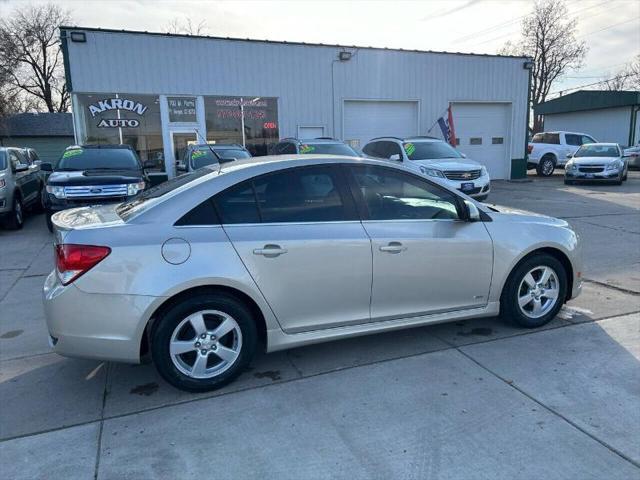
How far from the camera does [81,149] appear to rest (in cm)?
→ 1016

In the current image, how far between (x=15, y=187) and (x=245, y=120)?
24.5 feet

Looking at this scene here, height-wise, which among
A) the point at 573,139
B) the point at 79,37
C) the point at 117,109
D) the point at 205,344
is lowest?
the point at 205,344

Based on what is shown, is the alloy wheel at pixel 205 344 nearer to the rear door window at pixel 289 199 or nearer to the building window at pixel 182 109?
the rear door window at pixel 289 199

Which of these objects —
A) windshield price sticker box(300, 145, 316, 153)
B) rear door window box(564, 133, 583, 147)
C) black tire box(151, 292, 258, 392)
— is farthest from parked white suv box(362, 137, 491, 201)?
rear door window box(564, 133, 583, 147)

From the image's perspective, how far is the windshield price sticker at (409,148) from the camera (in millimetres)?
12727

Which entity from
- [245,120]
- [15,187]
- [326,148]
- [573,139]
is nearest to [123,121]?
[245,120]

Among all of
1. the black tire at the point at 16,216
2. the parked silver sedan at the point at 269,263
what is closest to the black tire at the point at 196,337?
the parked silver sedan at the point at 269,263

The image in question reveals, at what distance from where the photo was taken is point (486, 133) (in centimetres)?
1955

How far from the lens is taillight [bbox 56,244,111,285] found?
10.0ft

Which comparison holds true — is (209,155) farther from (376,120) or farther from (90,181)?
(376,120)

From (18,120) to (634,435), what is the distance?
3921 centimetres

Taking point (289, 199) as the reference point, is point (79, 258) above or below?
below

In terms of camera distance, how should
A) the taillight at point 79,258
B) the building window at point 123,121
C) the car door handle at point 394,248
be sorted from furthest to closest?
Result: 1. the building window at point 123,121
2. the car door handle at point 394,248
3. the taillight at point 79,258

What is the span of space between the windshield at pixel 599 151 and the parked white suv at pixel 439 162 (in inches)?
326
